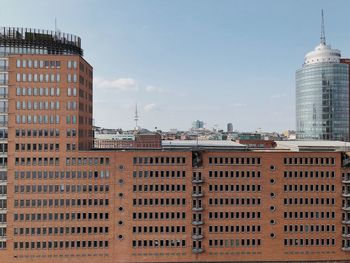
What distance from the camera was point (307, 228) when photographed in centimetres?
7231

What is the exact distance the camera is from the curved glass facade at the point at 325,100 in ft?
495

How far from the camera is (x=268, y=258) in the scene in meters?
72.1

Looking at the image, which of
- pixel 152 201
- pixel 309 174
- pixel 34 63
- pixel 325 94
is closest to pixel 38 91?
pixel 34 63

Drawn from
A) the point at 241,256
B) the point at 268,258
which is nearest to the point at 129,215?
the point at 241,256

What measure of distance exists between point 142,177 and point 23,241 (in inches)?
1188

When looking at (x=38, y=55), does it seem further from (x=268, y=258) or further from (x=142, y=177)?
(x=268, y=258)

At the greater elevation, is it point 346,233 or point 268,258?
point 346,233

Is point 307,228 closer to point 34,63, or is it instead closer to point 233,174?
point 233,174

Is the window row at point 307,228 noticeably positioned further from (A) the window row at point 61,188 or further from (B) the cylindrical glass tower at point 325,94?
(B) the cylindrical glass tower at point 325,94

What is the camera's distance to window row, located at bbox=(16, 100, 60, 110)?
67875mm

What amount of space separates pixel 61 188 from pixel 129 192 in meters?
15.4

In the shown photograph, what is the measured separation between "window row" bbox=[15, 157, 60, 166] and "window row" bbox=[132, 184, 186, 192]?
62.3 ft

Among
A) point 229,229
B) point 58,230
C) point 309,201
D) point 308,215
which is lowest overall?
point 229,229

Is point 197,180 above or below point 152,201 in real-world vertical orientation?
above
